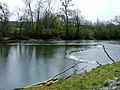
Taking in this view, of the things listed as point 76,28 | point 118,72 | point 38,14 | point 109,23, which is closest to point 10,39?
point 38,14

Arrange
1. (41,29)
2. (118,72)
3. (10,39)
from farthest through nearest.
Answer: (41,29) < (10,39) < (118,72)

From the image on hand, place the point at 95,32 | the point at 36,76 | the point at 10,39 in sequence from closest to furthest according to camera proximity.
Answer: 1. the point at 36,76
2. the point at 10,39
3. the point at 95,32

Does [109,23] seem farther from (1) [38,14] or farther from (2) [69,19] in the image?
(1) [38,14]

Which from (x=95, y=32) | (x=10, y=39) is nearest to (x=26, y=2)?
(x=10, y=39)

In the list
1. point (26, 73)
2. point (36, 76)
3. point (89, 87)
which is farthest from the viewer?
point (26, 73)

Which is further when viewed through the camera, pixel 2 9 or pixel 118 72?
pixel 2 9

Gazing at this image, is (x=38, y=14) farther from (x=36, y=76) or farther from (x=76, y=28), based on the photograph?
(x=36, y=76)

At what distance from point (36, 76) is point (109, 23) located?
255 feet

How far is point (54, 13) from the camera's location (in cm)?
8688

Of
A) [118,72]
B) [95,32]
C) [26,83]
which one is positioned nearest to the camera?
[118,72]

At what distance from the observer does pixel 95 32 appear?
88.6m

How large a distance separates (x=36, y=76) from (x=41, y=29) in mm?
63260

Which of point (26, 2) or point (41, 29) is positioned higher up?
point (26, 2)

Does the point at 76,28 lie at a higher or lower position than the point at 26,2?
lower
